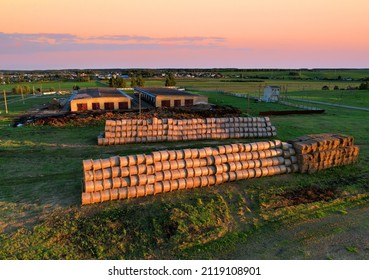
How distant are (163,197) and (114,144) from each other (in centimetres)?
1065

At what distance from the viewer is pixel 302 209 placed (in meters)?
11.9

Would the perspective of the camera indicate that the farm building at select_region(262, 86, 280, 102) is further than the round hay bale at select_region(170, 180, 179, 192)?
Yes

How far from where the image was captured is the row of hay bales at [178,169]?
12.4 m

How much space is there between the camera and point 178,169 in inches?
539

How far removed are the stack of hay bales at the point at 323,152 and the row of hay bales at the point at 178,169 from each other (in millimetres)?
540

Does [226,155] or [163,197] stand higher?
[226,155]

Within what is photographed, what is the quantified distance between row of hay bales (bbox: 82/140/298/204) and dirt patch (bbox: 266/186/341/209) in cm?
203

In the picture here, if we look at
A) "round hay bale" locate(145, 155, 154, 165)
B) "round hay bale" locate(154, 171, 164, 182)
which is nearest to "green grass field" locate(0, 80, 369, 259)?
"round hay bale" locate(154, 171, 164, 182)

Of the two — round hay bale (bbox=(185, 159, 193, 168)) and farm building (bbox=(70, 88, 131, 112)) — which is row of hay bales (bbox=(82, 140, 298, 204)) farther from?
farm building (bbox=(70, 88, 131, 112))

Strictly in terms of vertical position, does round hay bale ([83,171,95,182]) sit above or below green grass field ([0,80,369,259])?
above

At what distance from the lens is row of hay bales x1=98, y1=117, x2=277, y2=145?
885 inches

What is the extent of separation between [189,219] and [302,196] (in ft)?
18.6

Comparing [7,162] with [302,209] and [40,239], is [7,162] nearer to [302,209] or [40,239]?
[40,239]

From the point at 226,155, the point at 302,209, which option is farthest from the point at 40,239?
the point at 302,209
